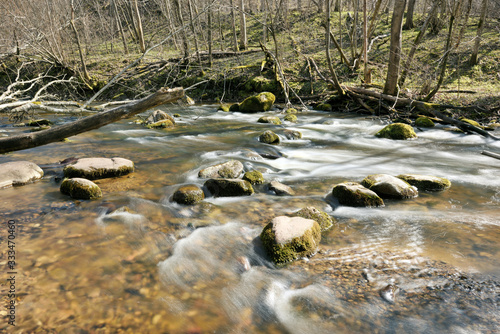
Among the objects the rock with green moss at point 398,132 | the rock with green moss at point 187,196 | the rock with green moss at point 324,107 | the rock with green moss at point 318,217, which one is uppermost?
the rock with green moss at point 187,196

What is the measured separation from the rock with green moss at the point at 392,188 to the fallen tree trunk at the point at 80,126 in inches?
147

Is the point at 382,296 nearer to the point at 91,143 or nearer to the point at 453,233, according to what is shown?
the point at 453,233

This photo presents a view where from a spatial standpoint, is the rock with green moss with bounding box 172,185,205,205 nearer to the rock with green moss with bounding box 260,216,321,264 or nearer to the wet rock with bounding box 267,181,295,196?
the wet rock with bounding box 267,181,295,196

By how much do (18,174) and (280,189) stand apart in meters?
4.66

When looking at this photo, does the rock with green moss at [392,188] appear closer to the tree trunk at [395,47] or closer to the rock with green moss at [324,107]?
the tree trunk at [395,47]

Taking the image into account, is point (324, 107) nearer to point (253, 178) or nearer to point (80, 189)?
point (253, 178)

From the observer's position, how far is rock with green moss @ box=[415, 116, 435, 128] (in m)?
10.2

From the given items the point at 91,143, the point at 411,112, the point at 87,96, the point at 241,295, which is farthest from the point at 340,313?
the point at 87,96

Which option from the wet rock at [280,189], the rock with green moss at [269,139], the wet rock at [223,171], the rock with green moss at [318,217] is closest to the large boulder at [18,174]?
the wet rock at [223,171]

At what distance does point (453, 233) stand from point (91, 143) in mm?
8863

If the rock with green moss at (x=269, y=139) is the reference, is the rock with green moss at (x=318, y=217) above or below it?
above

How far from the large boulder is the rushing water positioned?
198mm

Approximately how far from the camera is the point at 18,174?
5047mm

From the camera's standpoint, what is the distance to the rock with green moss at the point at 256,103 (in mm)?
13617
